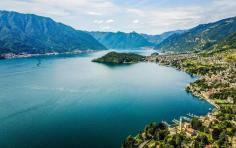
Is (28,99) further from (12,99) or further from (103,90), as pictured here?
(103,90)

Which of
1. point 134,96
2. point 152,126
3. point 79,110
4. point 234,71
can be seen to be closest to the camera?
point 152,126

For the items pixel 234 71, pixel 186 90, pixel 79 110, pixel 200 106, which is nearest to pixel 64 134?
pixel 79 110

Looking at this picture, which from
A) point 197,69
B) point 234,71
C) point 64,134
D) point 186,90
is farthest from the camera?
point 197,69

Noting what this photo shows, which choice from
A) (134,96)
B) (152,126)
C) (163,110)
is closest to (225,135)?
(152,126)

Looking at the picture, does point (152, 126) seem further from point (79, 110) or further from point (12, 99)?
point (12, 99)

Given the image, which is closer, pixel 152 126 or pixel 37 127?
pixel 152 126

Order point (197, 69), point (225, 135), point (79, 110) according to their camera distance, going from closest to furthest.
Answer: point (225, 135) < point (79, 110) < point (197, 69)
